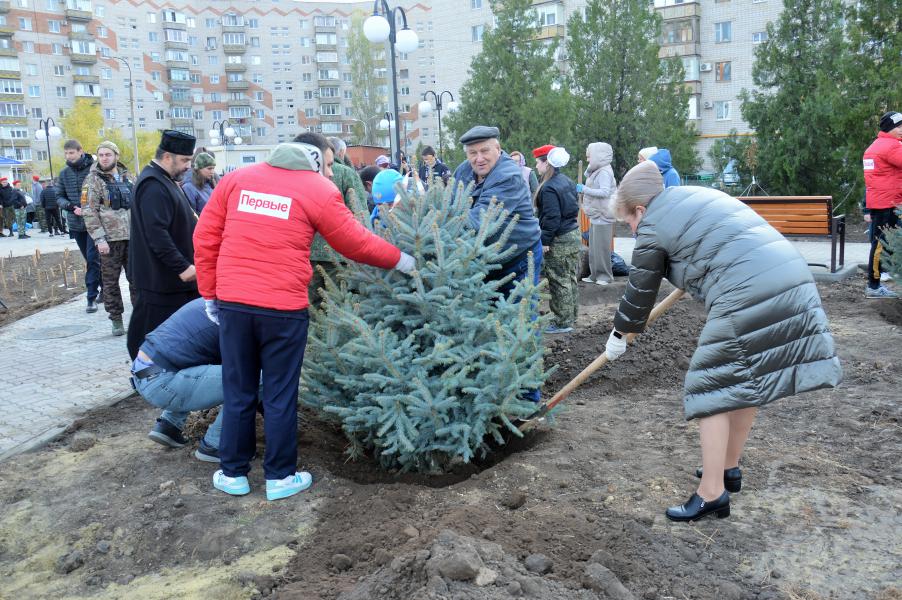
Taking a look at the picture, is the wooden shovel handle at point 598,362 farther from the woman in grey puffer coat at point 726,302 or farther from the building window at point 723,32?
the building window at point 723,32

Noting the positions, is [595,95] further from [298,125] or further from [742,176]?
[298,125]

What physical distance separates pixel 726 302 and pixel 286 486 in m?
2.38

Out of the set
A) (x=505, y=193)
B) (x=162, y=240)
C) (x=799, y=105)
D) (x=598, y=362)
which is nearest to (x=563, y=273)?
(x=505, y=193)

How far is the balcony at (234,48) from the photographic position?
84.0 m

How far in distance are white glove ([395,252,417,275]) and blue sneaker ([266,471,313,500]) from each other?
1.24 m

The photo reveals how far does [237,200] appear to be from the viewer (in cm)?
370

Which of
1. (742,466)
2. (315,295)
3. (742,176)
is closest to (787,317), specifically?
(742,466)

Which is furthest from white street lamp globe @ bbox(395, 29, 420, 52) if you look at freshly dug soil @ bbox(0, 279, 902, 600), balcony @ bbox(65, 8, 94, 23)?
balcony @ bbox(65, 8, 94, 23)

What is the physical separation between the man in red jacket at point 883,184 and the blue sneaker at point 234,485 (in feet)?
24.0

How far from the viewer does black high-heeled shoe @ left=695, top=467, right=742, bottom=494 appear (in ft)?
12.2

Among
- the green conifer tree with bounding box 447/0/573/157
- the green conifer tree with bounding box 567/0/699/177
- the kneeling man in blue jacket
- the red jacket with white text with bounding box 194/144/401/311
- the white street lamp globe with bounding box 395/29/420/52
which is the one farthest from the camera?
the green conifer tree with bounding box 567/0/699/177

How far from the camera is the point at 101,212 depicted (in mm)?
7625

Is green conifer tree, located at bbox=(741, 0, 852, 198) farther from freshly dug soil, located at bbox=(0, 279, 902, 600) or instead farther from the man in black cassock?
the man in black cassock

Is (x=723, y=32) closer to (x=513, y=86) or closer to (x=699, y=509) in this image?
(x=513, y=86)
